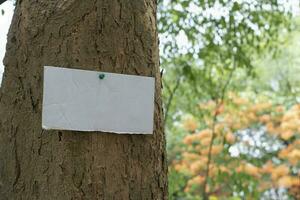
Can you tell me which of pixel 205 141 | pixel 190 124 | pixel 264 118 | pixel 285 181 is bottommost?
pixel 285 181

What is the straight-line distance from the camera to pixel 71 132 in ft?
3.62

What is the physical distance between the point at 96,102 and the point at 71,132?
0.24ft

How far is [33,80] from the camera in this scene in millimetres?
1134

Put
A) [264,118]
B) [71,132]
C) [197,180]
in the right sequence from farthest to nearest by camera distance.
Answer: [264,118]
[197,180]
[71,132]

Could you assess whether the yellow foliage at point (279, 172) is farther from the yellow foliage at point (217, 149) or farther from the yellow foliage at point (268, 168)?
the yellow foliage at point (217, 149)

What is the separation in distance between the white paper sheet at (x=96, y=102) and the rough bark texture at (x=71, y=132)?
0.02m

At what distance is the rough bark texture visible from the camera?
3.62 ft

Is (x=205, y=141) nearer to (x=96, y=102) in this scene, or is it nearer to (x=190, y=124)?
(x=190, y=124)

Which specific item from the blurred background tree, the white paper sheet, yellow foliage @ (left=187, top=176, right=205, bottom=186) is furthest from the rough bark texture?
yellow foliage @ (left=187, top=176, right=205, bottom=186)

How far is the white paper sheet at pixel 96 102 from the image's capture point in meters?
1.09

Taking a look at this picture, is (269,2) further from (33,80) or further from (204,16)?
(33,80)

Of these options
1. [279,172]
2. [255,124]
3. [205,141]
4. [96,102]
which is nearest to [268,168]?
[279,172]

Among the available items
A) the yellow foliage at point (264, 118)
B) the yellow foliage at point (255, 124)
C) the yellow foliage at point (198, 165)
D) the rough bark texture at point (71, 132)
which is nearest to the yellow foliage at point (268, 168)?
the yellow foliage at point (255, 124)

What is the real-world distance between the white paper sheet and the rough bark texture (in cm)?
2
